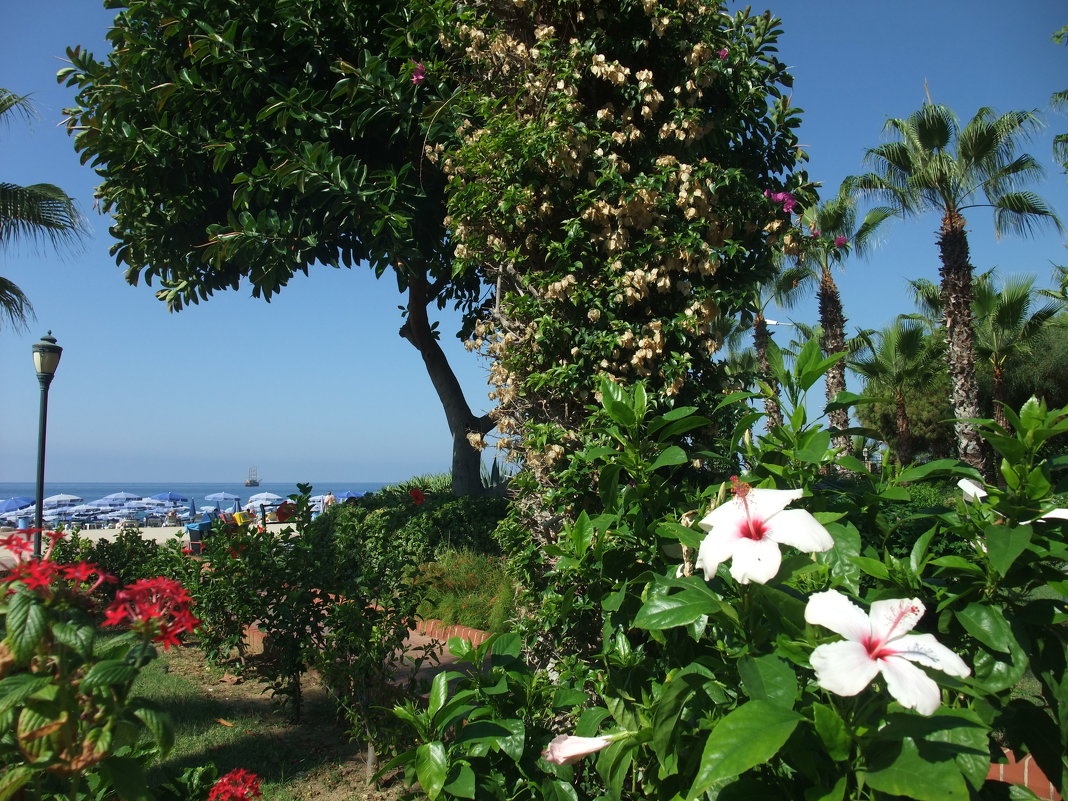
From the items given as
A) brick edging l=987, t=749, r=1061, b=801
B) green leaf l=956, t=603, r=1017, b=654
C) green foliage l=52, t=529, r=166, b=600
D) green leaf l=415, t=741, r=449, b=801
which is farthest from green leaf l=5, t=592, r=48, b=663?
green foliage l=52, t=529, r=166, b=600

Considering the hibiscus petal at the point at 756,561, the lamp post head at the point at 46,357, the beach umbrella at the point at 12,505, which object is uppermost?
the lamp post head at the point at 46,357

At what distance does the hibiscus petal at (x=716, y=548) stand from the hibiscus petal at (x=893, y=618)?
0.73ft

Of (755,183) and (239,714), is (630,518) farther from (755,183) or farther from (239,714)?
(239,714)

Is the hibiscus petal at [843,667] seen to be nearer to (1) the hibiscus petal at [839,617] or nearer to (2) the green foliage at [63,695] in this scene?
(1) the hibiscus petal at [839,617]

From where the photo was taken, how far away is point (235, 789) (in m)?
1.76

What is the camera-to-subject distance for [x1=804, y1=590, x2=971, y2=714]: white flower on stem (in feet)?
3.07

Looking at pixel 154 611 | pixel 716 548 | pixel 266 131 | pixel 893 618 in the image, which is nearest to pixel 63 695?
pixel 154 611

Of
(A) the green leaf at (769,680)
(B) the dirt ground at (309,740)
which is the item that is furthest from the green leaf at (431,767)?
(B) the dirt ground at (309,740)

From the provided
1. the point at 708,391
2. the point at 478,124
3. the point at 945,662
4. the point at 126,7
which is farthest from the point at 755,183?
the point at 126,7

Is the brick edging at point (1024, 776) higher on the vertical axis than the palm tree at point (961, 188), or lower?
lower

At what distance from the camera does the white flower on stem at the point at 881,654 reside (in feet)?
3.07

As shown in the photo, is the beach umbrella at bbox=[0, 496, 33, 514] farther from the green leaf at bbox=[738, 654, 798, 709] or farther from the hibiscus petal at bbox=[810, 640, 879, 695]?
the hibiscus petal at bbox=[810, 640, 879, 695]

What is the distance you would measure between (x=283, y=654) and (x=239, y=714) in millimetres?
699

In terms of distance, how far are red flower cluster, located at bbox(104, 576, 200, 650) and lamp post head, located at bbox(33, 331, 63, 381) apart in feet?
32.1
